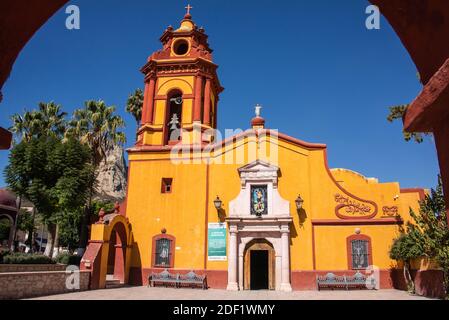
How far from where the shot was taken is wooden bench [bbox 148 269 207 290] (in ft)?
58.5

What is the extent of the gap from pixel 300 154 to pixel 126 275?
34.9 ft

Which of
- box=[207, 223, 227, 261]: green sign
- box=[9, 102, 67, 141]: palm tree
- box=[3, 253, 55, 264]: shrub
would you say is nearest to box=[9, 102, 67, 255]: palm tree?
box=[9, 102, 67, 141]: palm tree

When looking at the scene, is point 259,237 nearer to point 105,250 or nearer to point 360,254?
point 360,254

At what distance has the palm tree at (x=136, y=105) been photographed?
127 feet

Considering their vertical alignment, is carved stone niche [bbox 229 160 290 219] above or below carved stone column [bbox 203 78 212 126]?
below

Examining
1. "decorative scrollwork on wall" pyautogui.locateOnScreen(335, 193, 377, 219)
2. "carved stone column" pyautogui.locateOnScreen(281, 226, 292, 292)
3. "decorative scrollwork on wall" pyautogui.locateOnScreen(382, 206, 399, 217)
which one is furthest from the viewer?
"decorative scrollwork on wall" pyautogui.locateOnScreen(335, 193, 377, 219)

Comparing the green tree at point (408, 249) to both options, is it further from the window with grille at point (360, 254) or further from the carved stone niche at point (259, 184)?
the carved stone niche at point (259, 184)

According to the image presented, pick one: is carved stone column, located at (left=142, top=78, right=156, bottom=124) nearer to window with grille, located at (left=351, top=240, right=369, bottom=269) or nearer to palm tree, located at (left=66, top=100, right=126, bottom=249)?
palm tree, located at (left=66, top=100, right=126, bottom=249)

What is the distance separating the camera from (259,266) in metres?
19.3

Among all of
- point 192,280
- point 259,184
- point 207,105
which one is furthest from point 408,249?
point 207,105

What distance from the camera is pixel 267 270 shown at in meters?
19.3

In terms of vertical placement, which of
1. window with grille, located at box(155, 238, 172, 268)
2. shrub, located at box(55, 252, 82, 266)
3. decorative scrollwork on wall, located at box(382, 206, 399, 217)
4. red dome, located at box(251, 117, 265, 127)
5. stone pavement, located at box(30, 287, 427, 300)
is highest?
red dome, located at box(251, 117, 265, 127)

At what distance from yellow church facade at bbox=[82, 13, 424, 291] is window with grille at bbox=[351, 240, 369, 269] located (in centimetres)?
5

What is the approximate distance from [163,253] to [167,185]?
3530mm
